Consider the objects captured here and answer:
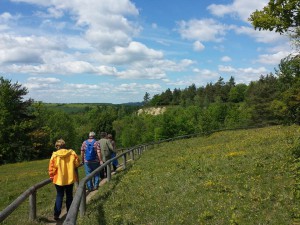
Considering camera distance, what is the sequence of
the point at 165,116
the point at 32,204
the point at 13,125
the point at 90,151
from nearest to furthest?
the point at 32,204, the point at 90,151, the point at 13,125, the point at 165,116

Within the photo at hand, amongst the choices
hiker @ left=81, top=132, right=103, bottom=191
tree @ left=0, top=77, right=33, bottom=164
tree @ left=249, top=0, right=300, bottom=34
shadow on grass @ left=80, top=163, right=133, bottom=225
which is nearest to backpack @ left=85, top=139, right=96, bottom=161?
hiker @ left=81, top=132, right=103, bottom=191

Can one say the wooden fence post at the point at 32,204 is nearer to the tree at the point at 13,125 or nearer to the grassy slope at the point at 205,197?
the grassy slope at the point at 205,197

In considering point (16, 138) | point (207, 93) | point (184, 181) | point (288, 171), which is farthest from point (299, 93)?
point (207, 93)

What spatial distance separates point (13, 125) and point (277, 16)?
5276 centimetres

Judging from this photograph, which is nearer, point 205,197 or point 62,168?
point 62,168

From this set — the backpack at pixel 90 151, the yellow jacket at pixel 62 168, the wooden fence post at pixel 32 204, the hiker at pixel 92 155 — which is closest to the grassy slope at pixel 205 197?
the hiker at pixel 92 155

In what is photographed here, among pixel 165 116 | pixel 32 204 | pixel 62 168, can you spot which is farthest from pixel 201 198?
pixel 165 116

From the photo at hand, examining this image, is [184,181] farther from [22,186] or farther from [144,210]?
A: [22,186]

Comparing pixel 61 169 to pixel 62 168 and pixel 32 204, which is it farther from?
pixel 32 204

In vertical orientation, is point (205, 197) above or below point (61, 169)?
below

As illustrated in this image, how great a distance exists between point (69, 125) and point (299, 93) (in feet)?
292

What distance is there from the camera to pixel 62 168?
9.73 metres

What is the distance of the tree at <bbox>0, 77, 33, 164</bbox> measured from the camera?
55.7 meters

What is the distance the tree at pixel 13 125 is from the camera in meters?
55.7
